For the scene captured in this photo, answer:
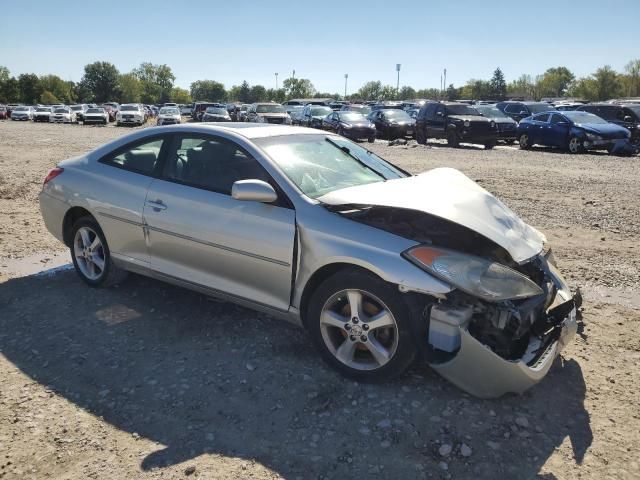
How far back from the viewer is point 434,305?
2.96 metres

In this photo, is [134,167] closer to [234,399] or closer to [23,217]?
[234,399]

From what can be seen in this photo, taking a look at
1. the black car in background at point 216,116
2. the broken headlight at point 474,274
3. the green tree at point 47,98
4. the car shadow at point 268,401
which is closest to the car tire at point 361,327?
the car shadow at point 268,401

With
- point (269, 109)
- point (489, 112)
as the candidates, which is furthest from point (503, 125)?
point (269, 109)

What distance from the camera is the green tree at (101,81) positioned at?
104188mm

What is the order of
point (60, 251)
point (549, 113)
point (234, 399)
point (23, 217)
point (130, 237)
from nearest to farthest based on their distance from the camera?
1. point (234, 399)
2. point (130, 237)
3. point (60, 251)
4. point (23, 217)
5. point (549, 113)

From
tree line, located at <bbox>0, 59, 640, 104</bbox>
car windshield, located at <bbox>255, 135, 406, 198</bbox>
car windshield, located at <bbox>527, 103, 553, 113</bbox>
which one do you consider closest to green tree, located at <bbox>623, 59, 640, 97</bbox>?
tree line, located at <bbox>0, 59, 640, 104</bbox>

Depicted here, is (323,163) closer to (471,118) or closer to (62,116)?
(471,118)

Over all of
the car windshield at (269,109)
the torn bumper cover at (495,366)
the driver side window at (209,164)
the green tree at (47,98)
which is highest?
the green tree at (47,98)

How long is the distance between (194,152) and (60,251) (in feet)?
9.19

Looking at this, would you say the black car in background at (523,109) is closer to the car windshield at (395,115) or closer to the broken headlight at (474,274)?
the car windshield at (395,115)

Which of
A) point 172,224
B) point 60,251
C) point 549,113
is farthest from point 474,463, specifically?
point 549,113

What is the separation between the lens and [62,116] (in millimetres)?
41875

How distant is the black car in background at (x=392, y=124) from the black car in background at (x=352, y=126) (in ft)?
3.64

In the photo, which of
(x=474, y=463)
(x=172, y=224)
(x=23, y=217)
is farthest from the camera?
(x=23, y=217)
